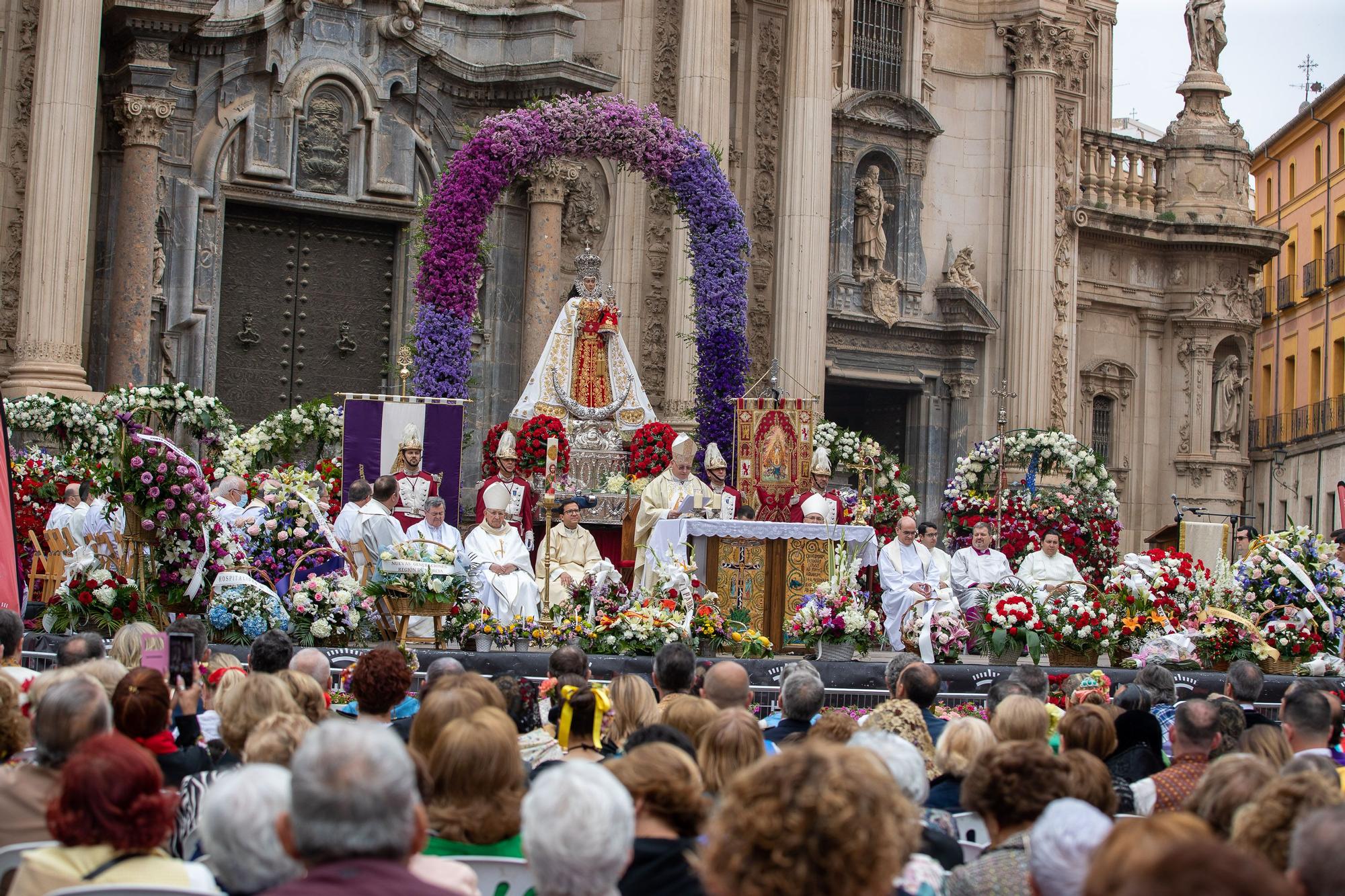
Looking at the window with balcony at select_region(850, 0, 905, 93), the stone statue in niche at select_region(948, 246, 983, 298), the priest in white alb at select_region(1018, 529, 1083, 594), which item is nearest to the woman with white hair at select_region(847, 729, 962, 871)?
the priest in white alb at select_region(1018, 529, 1083, 594)

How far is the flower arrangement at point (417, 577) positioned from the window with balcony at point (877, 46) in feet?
49.9

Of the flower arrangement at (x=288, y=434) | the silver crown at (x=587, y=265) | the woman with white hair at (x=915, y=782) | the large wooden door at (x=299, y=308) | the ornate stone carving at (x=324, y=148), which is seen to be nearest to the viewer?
the woman with white hair at (x=915, y=782)

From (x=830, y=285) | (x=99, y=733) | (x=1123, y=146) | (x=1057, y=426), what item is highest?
(x=1123, y=146)

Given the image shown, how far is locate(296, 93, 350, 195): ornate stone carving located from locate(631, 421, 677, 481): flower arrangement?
5726mm

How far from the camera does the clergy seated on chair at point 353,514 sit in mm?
14922

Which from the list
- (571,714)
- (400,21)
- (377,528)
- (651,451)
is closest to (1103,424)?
(651,451)

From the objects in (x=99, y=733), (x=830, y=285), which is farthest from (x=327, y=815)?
(x=830, y=285)

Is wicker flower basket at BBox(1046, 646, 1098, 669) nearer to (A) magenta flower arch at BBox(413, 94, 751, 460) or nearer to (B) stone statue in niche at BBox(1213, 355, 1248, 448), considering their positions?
(A) magenta flower arch at BBox(413, 94, 751, 460)

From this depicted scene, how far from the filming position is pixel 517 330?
23453mm

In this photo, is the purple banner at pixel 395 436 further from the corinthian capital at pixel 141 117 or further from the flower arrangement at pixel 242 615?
the corinthian capital at pixel 141 117

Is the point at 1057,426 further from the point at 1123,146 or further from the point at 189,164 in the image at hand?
the point at 189,164

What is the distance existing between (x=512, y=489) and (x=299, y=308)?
643 cm

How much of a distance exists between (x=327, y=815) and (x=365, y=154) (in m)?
19.3

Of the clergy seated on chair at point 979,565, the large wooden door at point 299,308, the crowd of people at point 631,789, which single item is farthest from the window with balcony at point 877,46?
the crowd of people at point 631,789
